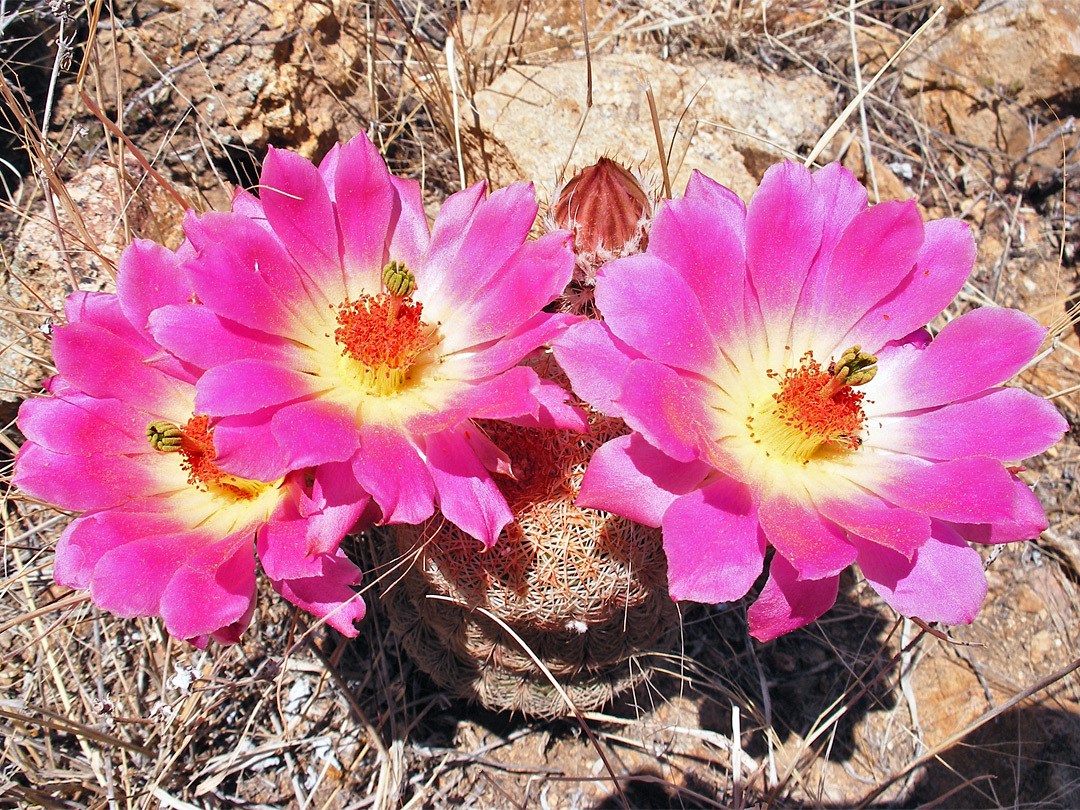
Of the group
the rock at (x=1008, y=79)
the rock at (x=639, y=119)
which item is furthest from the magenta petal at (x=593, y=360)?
the rock at (x=1008, y=79)

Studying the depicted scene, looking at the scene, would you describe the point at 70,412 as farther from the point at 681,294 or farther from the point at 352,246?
the point at 681,294

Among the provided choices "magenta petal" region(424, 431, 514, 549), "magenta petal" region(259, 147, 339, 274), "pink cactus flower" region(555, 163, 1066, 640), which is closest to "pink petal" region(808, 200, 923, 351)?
"pink cactus flower" region(555, 163, 1066, 640)

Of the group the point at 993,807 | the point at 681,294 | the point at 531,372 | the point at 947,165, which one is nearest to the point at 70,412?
the point at 531,372

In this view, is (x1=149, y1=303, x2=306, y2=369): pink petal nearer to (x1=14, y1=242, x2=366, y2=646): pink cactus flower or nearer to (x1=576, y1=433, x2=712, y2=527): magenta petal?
(x1=14, y1=242, x2=366, y2=646): pink cactus flower

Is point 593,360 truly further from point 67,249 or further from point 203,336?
point 67,249

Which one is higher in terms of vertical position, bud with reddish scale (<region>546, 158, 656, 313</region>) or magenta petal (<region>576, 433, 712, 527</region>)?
bud with reddish scale (<region>546, 158, 656, 313</region>)

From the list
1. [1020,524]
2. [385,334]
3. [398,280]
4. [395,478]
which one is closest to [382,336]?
[385,334]

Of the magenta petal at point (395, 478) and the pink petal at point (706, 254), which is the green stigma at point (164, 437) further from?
the pink petal at point (706, 254)
